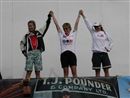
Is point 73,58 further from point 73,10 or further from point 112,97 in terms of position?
point 73,10

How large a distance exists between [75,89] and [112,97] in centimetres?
46

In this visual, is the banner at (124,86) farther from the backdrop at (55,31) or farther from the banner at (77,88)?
the backdrop at (55,31)

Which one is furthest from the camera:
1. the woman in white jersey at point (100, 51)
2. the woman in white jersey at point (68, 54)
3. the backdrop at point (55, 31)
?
the backdrop at point (55, 31)

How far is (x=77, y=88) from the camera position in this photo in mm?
5836

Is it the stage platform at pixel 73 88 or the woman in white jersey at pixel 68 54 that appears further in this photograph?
the woman in white jersey at pixel 68 54

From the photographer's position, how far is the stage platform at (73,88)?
576 centimetres

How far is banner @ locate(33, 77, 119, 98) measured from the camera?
18.9ft

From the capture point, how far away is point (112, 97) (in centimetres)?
578

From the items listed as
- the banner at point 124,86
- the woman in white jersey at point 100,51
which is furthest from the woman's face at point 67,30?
the banner at point 124,86

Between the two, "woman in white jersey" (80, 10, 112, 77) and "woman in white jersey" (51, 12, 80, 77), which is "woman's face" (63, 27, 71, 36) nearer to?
"woman in white jersey" (51, 12, 80, 77)

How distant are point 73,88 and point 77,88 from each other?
5cm

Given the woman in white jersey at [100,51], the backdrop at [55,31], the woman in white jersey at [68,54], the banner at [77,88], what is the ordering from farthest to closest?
the backdrop at [55,31] < the woman in white jersey at [100,51] < the woman in white jersey at [68,54] < the banner at [77,88]

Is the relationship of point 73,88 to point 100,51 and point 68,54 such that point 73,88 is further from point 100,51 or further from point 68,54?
point 100,51

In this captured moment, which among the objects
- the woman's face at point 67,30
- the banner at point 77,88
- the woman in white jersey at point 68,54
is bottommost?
the banner at point 77,88
